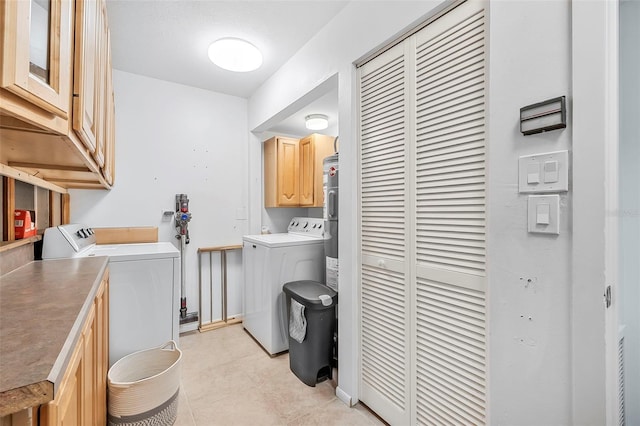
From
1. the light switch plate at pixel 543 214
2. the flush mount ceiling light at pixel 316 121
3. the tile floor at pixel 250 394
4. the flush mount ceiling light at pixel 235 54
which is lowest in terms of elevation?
the tile floor at pixel 250 394

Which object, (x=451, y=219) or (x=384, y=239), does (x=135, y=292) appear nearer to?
(x=384, y=239)

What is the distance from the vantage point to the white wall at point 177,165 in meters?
2.74

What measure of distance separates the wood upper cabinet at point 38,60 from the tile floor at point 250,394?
178 cm

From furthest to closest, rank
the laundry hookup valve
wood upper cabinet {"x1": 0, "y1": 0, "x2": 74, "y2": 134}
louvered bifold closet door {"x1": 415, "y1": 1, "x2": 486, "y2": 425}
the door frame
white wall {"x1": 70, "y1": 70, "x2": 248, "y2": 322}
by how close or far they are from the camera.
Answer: the laundry hookup valve → white wall {"x1": 70, "y1": 70, "x2": 248, "y2": 322} → louvered bifold closet door {"x1": 415, "y1": 1, "x2": 486, "y2": 425} → the door frame → wood upper cabinet {"x1": 0, "y1": 0, "x2": 74, "y2": 134}

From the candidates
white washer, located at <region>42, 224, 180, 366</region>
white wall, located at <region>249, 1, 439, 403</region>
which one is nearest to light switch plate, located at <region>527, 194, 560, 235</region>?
white wall, located at <region>249, 1, 439, 403</region>

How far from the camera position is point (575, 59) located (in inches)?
34.4

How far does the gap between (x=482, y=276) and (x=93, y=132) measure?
1767mm

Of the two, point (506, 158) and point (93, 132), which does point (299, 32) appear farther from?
point (506, 158)

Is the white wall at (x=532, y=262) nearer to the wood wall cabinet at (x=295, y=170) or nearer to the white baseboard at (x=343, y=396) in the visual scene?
the white baseboard at (x=343, y=396)

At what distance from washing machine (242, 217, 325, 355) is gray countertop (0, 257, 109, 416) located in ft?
4.24

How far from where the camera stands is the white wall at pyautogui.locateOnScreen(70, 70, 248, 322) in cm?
274

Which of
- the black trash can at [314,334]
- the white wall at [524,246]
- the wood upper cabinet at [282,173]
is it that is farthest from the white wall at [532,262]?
the wood upper cabinet at [282,173]

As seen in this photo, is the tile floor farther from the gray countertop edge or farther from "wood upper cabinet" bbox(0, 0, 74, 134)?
"wood upper cabinet" bbox(0, 0, 74, 134)

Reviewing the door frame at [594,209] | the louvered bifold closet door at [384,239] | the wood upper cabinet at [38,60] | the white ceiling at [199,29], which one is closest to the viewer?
the wood upper cabinet at [38,60]
